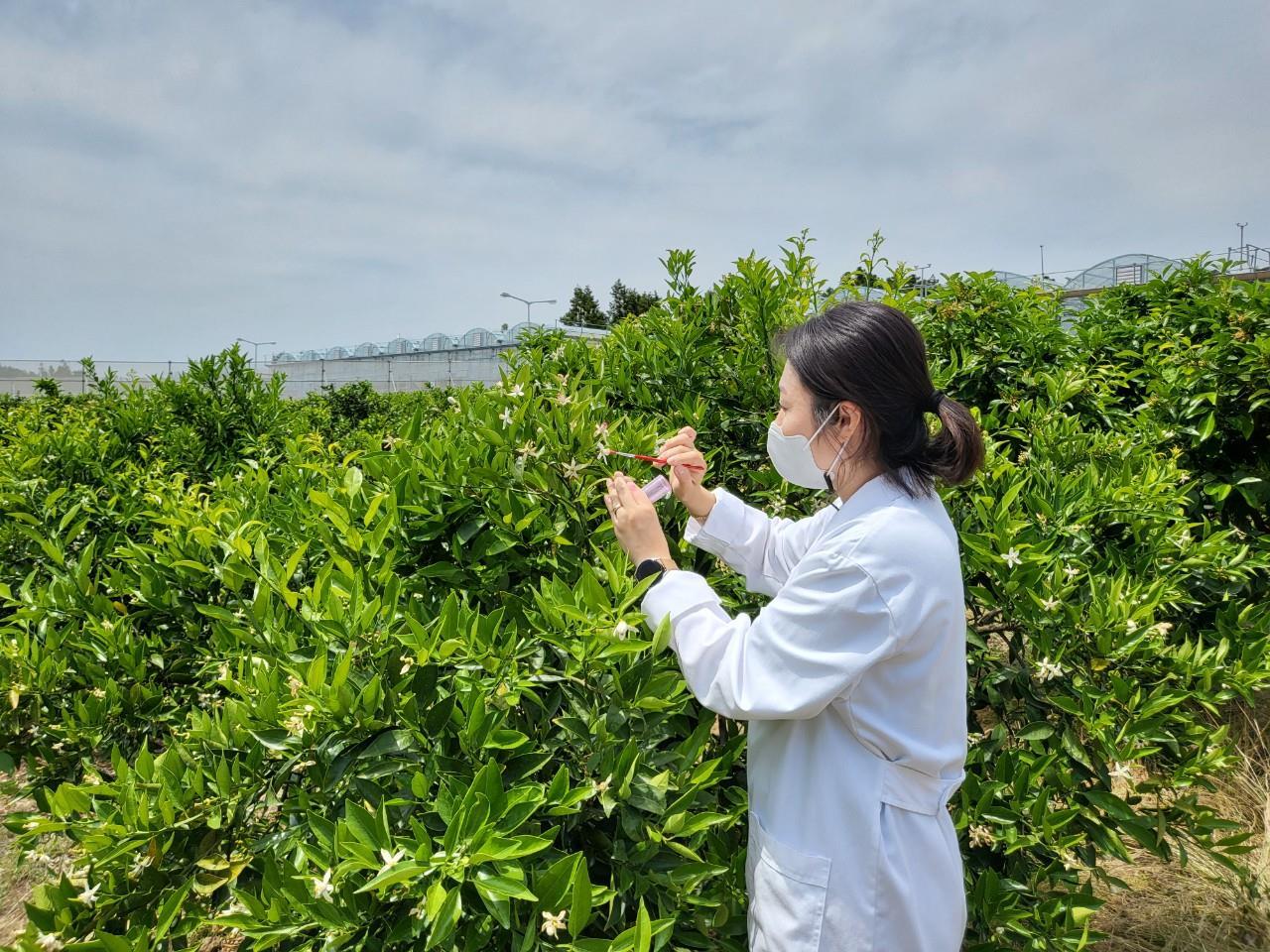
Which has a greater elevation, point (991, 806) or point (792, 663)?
point (792, 663)

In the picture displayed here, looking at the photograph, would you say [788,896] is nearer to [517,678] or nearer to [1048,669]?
[517,678]

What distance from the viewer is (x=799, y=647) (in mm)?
1419

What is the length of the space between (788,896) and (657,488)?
954mm

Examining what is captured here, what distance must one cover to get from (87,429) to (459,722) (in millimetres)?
3829

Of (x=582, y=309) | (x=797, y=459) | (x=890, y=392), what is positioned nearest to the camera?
(x=890, y=392)

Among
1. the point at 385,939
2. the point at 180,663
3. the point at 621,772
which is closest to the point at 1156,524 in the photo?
the point at 621,772

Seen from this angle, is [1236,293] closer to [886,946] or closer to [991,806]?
[991,806]

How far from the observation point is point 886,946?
4.86 feet

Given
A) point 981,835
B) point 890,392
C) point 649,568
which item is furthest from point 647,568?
point 981,835

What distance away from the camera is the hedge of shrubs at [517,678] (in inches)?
54.5

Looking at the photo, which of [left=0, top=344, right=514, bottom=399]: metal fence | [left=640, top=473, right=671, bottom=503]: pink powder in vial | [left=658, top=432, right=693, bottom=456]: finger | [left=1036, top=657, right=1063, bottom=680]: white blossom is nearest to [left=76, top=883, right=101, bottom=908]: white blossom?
[left=640, top=473, right=671, bottom=503]: pink powder in vial

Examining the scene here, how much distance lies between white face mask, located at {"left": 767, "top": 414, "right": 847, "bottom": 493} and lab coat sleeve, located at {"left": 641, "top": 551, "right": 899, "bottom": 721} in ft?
1.17

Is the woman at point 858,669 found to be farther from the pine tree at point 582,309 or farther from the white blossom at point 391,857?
the pine tree at point 582,309

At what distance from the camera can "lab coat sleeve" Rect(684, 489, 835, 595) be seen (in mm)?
1992
